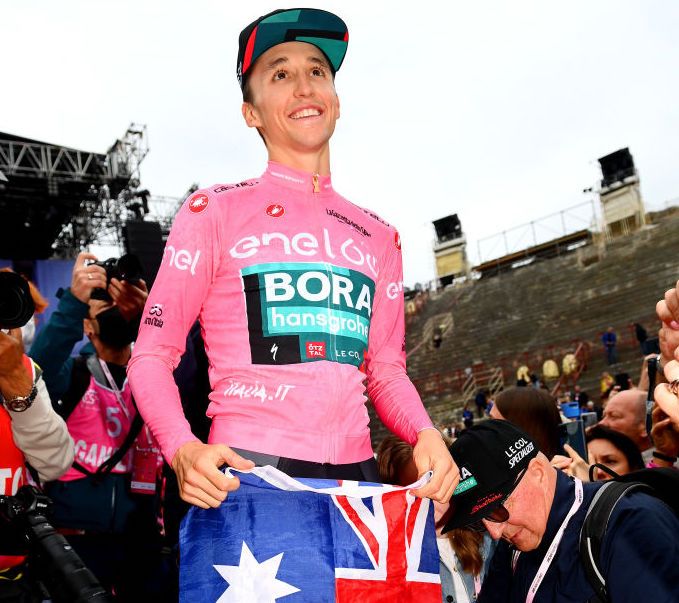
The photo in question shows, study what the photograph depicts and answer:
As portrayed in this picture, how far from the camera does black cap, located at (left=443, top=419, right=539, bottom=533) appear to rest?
7.23 ft

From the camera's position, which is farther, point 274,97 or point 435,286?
point 435,286

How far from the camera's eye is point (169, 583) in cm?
325

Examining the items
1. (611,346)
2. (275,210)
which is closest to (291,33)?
(275,210)

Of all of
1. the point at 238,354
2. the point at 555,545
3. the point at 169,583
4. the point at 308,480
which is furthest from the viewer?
the point at 169,583

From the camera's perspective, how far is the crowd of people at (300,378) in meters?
1.58

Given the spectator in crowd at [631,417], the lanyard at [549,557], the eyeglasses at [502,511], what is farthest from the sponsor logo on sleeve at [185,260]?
the spectator in crowd at [631,417]

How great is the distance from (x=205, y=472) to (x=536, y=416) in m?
2.57

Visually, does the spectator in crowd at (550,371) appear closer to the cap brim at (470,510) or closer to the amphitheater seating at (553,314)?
the amphitheater seating at (553,314)

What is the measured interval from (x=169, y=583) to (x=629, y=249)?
23.9 m

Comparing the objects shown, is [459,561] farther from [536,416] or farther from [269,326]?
[269,326]

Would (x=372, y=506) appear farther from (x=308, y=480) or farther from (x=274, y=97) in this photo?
(x=274, y=97)

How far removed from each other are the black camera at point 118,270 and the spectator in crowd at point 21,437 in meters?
0.36

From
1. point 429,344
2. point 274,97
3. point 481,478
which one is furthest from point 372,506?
point 429,344

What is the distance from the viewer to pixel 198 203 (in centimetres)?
174
